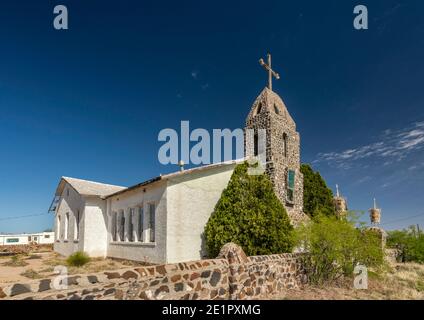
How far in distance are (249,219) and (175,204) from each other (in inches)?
135

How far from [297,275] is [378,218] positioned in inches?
776

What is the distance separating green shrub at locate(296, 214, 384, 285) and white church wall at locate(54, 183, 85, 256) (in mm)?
14128

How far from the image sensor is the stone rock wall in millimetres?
4352

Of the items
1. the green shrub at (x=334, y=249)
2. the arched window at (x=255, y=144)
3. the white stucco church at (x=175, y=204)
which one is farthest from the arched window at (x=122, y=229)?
the green shrub at (x=334, y=249)

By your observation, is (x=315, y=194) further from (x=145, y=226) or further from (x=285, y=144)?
(x=145, y=226)

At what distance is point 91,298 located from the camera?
4629 millimetres

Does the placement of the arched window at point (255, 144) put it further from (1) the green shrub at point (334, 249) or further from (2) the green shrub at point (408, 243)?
(2) the green shrub at point (408, 243)

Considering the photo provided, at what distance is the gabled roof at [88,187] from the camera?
61.1 feet

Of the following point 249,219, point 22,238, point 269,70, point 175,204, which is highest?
point 269,70

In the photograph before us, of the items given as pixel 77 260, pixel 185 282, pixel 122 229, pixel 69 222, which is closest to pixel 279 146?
pixel 122 229

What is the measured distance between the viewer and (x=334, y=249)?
10.0 m

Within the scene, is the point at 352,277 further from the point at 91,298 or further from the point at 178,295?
the point at 91,298
